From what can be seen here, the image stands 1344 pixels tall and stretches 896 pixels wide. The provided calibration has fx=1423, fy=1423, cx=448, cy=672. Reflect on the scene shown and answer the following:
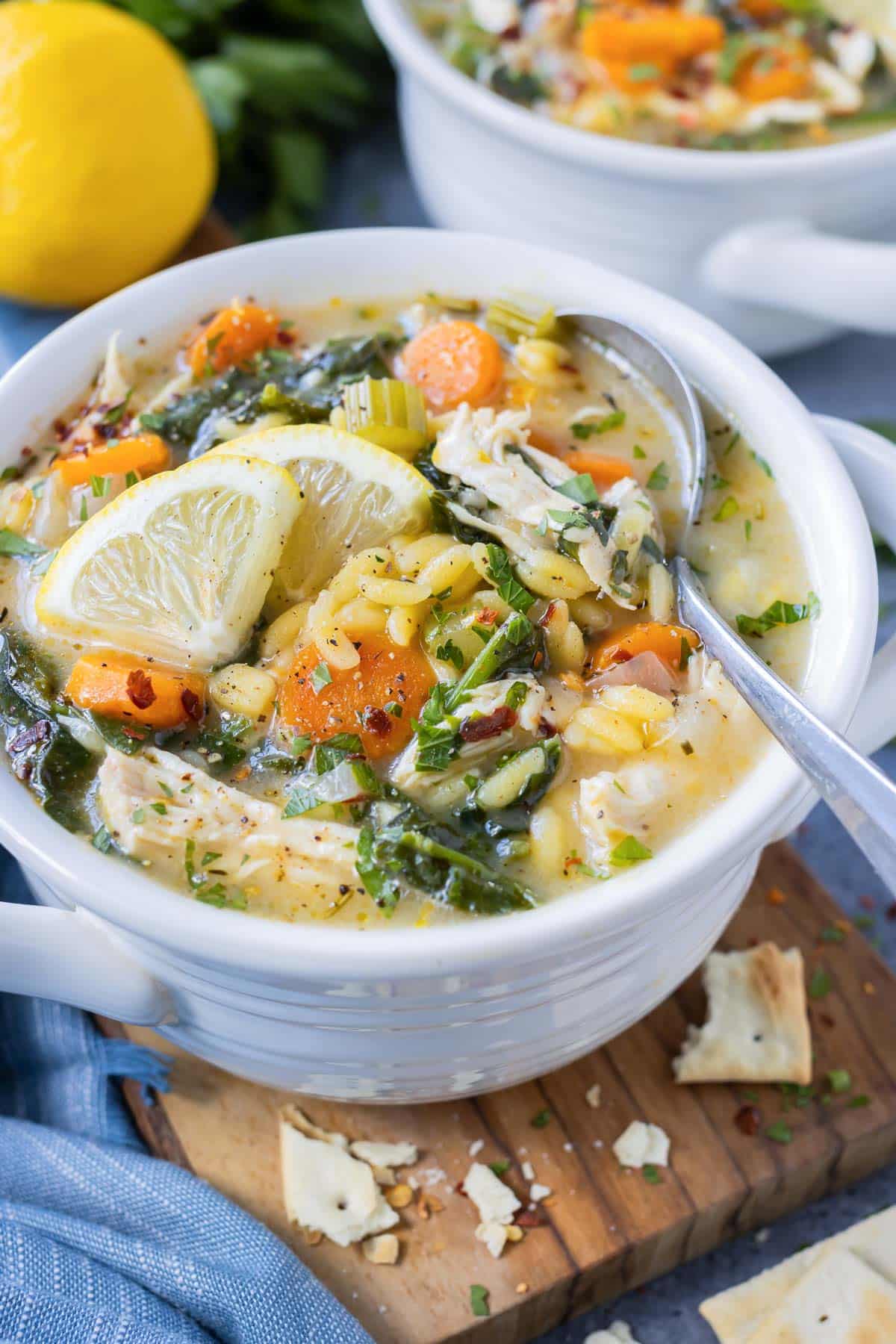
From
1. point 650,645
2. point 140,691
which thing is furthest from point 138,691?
point 650,645

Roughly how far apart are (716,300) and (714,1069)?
201 centimetres

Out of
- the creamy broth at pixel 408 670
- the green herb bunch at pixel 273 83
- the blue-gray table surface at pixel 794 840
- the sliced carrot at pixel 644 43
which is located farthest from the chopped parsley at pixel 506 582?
the green herb bunch at pixel 273 83

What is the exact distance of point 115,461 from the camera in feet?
7.81

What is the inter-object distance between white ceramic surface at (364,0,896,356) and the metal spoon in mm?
895

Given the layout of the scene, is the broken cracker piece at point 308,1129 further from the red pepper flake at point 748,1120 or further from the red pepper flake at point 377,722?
the red pepper flake at point 377,722

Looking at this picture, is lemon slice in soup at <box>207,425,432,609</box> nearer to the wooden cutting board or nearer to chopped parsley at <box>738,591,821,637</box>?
chopped parsley at <box>738,591,821,637</box>

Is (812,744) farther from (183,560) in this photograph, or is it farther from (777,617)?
(183,560)

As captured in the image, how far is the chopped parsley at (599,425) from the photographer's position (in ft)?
8.30

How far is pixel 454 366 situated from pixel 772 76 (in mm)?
1738

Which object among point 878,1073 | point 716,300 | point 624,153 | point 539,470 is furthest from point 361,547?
point 716,300

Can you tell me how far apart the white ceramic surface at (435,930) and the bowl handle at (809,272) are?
0.95m

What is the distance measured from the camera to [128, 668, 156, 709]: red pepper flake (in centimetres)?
203

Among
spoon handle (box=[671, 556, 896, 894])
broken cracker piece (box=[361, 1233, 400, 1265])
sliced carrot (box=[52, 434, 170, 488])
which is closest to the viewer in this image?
spoon handle (box=[671, 556, 896, 894])

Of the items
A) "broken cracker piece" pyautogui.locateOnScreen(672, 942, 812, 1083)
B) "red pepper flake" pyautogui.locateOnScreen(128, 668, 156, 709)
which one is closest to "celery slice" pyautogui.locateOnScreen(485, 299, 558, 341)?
"red pepper flake" pyautogui.locateOnScreen(128, 668, 156, 709)
